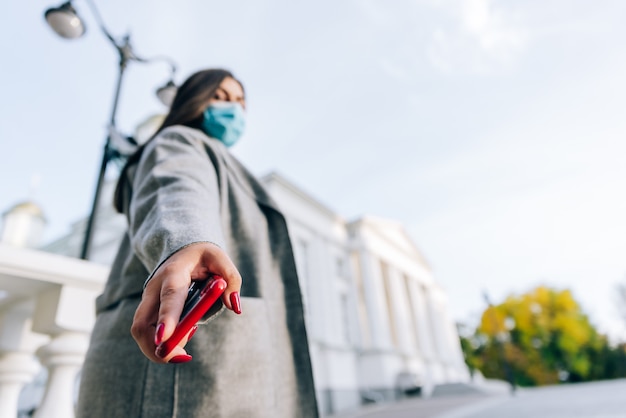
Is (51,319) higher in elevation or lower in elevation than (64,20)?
lower

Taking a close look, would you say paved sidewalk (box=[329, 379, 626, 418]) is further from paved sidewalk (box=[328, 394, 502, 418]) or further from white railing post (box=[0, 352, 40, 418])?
white railing post (box=[0, 352, 40, 418])

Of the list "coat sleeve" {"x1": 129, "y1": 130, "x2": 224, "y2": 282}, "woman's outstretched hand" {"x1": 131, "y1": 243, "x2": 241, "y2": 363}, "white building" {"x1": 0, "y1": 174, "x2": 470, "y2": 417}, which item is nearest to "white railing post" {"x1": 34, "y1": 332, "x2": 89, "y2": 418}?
"coat sleeve" {"x1": 129, "y1": 130, "x2": 224, "y2": 282}

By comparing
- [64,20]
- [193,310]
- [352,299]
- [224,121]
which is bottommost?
[193,310]

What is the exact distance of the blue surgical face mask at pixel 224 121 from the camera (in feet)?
5.14

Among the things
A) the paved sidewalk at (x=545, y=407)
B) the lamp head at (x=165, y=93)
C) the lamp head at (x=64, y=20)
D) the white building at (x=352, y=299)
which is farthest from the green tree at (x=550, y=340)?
the lamp head at (x=64, y=20)

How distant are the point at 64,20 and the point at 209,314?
17.3ft

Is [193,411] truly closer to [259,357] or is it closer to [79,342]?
[259,357]

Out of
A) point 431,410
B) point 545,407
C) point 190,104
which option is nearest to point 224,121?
point 190,104

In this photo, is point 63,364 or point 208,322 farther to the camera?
point 63,364

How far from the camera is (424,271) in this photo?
34.0 m

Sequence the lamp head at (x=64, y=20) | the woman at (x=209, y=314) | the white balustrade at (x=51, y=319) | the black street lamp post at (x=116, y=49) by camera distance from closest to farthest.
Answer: the woman at (x=209, y=314)
the white balustrade at (x=51, y=319)
the black street lamp post at (x=116, y=49)
the lamp head at (x=64, y=20)

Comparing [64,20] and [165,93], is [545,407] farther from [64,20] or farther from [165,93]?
[64,20]

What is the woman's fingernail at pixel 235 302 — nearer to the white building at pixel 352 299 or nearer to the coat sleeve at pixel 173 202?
the coat sleeve at pixel 173 202

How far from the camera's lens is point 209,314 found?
634mm
